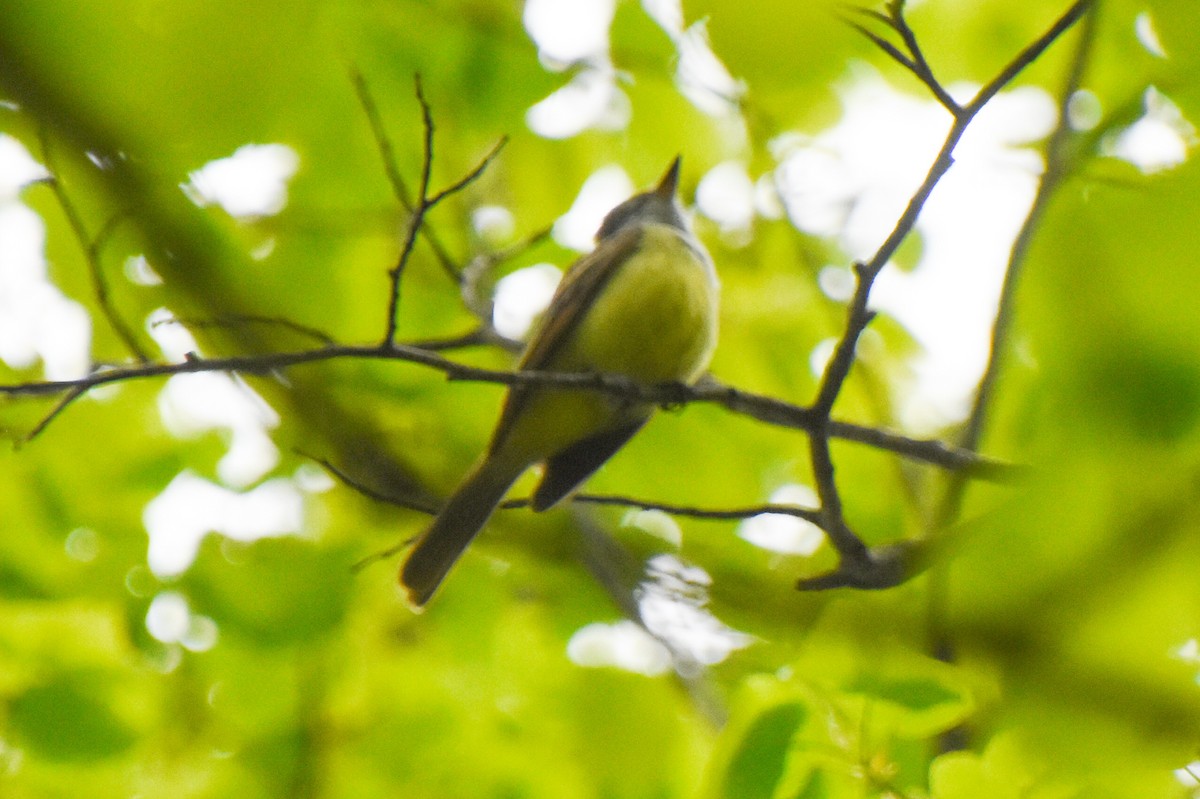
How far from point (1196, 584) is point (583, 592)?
10.7 feet

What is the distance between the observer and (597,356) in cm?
416

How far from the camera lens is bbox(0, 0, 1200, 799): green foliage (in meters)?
0.78

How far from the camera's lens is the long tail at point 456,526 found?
3523mm

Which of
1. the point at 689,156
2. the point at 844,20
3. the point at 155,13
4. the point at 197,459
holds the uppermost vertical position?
the point at 689,156

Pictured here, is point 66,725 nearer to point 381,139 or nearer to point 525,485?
point 381,139

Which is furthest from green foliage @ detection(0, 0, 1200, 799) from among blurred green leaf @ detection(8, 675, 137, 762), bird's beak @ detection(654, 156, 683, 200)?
bird's beak @ detection(654, 156, 683, 200)

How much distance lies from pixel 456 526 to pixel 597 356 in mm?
906

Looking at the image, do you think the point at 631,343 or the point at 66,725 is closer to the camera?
the point at 66,725

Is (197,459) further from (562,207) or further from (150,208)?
(562,207)

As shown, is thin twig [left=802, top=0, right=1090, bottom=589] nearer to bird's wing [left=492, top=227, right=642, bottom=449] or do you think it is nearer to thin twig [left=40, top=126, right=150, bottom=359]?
bird's wing [left=492, top=227, right=642, bottom=449]

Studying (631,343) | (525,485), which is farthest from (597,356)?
(525,485)

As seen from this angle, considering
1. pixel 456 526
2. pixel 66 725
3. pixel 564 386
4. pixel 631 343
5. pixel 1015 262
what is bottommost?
pixel 66 725

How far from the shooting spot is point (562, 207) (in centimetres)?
376

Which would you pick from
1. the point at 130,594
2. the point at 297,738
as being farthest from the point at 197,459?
the point at 297,738
